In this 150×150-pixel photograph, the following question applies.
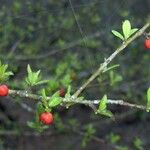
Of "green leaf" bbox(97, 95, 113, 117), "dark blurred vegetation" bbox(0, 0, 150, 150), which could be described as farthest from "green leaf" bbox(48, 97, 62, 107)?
"dark blurred vegetation" bbox(0, 0, 150, 150)

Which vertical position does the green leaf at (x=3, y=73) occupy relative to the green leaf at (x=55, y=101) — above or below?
above

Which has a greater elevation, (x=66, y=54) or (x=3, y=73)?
(x=66, y=54)

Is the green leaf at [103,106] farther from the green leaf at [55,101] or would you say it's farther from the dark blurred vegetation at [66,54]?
the dark blurred vegetation at [66,54]

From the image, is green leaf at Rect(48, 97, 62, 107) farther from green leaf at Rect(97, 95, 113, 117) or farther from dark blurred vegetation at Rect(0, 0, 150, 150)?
dark blurred vegetation at Rect(0, 0, 150, 150)

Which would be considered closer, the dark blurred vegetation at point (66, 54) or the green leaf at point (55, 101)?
the green leaf at point (55, 101)

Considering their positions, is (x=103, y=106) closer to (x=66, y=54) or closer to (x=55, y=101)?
(x=55, y=101)

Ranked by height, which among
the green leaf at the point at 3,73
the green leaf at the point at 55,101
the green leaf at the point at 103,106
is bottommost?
the green leaf at the point at 103,106

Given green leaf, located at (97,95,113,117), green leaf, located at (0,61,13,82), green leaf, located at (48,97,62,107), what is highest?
green leaf, located at (0,61,13,82)

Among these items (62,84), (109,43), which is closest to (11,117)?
(109,43)

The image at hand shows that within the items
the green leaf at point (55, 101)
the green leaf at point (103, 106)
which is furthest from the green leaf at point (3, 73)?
the green leaf at point (103, 106)

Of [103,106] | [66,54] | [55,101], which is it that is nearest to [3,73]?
[55,101]
